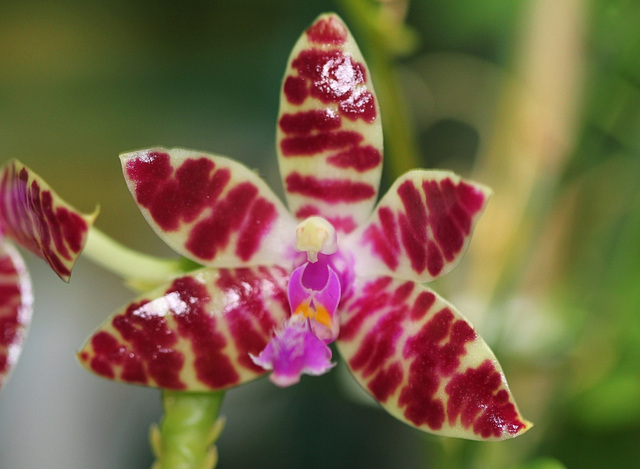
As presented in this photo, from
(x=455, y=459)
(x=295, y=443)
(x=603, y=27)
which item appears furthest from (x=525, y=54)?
(x=295, y=443)

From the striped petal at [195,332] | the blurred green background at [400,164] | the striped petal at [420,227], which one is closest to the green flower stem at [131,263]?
the striped petal at [195,332]

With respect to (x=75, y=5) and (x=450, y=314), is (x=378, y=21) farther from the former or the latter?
(x=75, y=5)

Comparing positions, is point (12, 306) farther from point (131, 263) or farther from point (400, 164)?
point (400, 164)

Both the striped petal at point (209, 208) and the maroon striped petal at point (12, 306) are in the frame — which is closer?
the striped petal at point (209, 208)

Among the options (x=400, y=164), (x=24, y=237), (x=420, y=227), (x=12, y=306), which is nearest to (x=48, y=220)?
(x=24, y=237)

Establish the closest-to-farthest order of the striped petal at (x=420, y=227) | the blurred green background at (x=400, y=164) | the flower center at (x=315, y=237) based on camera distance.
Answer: the striped petal at (x=420, y=227) < the flower center at (x=315, y=237) < the blurred green background at (x=400, y=164)

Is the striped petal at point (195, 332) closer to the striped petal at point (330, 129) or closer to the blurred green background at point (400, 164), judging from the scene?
the striped petal at point (330, 129)
